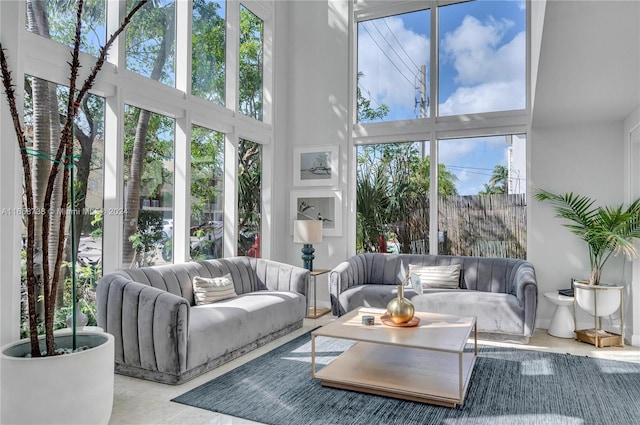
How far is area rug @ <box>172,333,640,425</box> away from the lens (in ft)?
8.97

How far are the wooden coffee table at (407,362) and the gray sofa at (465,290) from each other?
92 centimetres

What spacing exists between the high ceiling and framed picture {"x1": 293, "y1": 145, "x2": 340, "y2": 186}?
2.67 m

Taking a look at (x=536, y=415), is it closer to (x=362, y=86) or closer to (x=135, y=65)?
(x=135, y=65)

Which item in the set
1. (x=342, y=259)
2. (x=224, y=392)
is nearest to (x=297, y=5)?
(x=342, y=259)

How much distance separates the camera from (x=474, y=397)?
304 cm

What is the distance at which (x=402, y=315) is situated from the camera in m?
3.42

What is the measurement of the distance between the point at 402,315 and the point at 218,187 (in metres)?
2.91

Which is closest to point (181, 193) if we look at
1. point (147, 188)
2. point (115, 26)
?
point (147, 188)

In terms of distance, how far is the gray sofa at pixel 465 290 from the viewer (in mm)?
4359

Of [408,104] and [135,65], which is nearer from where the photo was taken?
[135,65]

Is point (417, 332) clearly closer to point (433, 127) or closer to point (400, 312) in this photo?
point (400, 312)

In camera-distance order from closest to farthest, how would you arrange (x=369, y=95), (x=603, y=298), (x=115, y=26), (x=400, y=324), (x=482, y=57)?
(x=400, y=324) → (x=115, y=26) → (x=603, y=298) → (x=482, y=57) → (x=369, y=95)

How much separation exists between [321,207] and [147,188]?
8.64 ft

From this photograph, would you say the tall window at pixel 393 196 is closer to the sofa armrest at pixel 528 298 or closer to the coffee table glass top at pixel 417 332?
the sofa armrest at pixel 528 298
